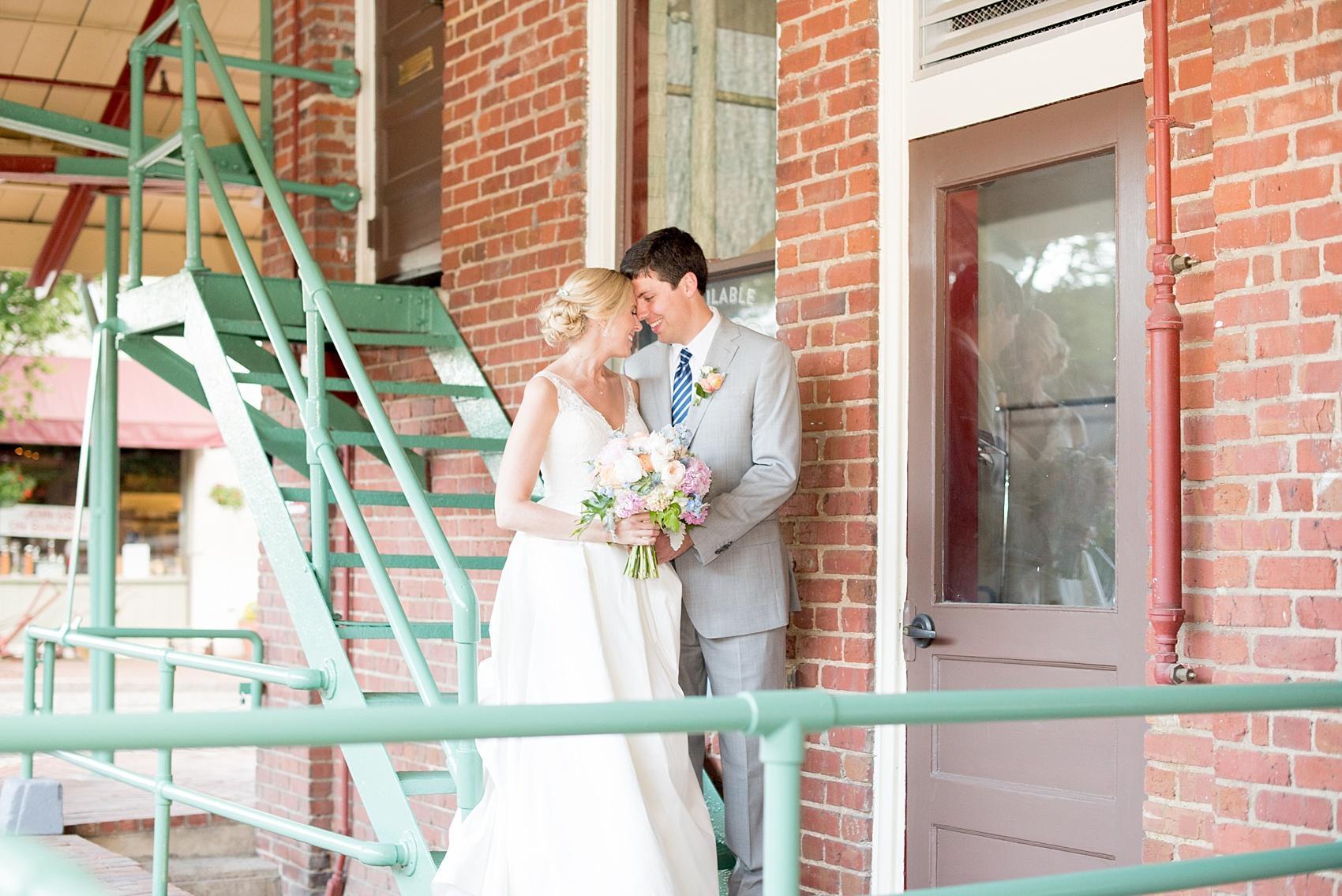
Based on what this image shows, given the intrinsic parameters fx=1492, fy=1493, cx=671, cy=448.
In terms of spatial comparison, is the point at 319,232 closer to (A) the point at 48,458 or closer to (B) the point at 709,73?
(B) the point at 709,73

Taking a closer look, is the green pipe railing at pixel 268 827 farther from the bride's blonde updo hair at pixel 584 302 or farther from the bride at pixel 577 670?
the bride's blonde updo hair at pixel 584 302

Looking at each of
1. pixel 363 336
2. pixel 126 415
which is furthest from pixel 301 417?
pixel 126 415

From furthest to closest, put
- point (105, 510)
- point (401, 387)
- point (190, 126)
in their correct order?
point (105, 510)
point (190, 126)
point (401, 387)

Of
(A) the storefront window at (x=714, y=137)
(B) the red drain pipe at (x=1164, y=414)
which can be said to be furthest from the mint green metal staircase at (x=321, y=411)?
(B) the red drain pipe at (x=1164, y=414)

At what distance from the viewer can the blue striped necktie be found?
431 cm

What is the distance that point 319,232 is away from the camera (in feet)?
23.7

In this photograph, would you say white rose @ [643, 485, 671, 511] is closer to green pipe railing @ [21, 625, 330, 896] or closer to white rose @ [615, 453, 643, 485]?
white rose @ [615, 453, 643, 485]

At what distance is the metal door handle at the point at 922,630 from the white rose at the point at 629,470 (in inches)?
37.8

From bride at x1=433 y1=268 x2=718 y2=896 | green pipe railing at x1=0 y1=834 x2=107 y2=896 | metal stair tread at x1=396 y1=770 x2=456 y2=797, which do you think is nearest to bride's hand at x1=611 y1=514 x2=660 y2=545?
bride at x1=433 y1=268 x2=718 y2=896

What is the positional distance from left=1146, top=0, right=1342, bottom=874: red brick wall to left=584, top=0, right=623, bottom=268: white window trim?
2.68 metres

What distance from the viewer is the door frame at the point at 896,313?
13.6 ft

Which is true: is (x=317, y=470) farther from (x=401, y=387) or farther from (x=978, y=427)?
(x=978, y=427)

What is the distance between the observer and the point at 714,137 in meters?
5.28

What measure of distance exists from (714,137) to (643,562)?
6.35 ft
